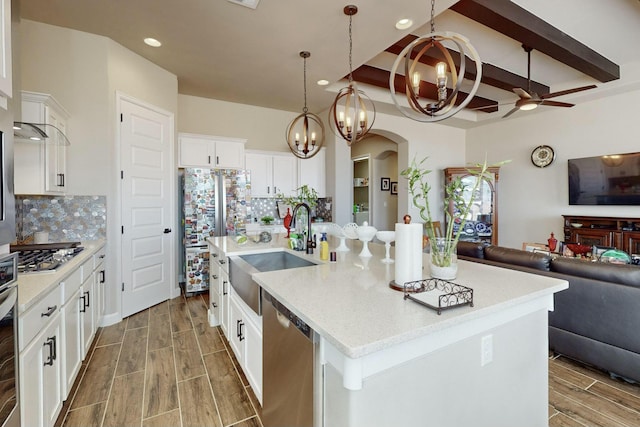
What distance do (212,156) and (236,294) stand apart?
9.72 feet

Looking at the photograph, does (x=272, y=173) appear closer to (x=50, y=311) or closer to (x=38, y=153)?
(x=38, y=153)

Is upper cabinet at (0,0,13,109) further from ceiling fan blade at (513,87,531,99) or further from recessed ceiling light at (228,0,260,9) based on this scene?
ceiling fan blade at (513,87,531,99)

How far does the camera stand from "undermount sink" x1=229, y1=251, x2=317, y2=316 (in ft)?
5.72

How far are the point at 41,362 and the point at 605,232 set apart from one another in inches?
253

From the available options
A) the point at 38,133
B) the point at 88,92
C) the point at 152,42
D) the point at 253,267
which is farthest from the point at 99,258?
the point at 152,42

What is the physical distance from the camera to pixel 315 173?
5.66m

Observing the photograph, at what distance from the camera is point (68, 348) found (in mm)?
1889

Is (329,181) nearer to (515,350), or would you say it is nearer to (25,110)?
(25,110)

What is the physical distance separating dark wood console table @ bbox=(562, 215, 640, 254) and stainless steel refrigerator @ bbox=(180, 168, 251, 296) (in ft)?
17.5

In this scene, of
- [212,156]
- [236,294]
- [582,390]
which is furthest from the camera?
[212,156]

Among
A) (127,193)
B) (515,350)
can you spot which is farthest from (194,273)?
(515,350)

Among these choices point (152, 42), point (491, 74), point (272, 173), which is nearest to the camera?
point (152, 42)

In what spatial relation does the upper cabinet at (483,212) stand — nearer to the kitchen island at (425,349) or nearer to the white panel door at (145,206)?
the kitchen island at (425,349)

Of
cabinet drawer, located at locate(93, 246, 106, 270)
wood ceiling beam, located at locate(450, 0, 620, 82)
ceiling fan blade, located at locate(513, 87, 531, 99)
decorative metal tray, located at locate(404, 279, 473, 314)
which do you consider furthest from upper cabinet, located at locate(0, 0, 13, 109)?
ceiling fan blade, located at locate(513, 87, 531, 99)
